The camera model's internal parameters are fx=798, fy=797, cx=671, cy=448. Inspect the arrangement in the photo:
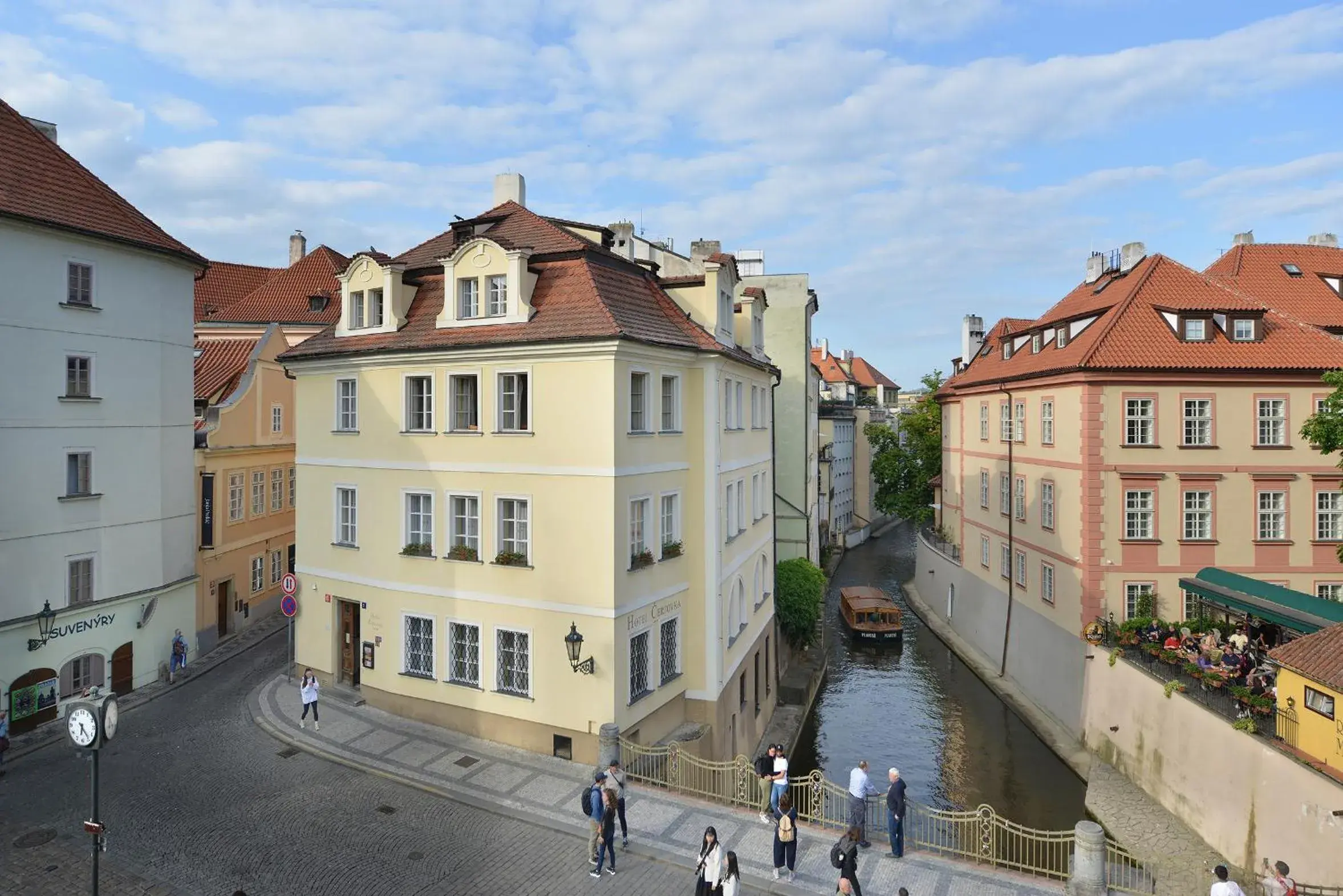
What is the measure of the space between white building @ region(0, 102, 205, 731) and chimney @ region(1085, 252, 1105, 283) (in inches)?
1436

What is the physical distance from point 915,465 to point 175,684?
156 feet

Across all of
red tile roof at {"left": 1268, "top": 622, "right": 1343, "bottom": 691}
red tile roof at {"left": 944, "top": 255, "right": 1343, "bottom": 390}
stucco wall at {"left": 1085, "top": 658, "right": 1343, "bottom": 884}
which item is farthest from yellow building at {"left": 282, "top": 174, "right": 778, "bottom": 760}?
red tile roof at {"left": 944, "top": 255, "right": 1343, "bottom": 390}

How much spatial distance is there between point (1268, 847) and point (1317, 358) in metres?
17.2

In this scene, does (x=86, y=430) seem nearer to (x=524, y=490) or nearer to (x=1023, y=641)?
(x=524, y=490)

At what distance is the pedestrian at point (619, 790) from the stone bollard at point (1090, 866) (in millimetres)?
7567

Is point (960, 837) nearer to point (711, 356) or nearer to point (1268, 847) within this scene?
point (1268, 847)

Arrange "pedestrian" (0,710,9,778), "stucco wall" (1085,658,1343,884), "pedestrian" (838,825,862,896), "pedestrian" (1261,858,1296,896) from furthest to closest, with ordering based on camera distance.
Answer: "pedestrian" (0,710,9,778)
"stucco wall" (1085,658,1343,884)
"pedestrian" (838,825,862,896)
"pedestrian" (1261,858,1296,896)

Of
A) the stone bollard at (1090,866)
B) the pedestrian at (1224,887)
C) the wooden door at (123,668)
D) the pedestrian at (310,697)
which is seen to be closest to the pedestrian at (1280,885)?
the pedestrian at (1224,887)

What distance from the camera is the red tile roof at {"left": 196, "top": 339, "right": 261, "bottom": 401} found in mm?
30734

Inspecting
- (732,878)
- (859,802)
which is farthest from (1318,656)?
(732,878)

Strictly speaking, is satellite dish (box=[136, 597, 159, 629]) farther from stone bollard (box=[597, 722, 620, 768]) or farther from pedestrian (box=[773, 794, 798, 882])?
pedestrian (box=[773, 794, 798, 882])

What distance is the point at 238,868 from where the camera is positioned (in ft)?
45.0

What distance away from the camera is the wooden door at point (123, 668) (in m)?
23.1

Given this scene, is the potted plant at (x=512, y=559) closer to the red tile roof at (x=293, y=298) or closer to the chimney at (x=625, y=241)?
the chimney at (x=625, y=241)
